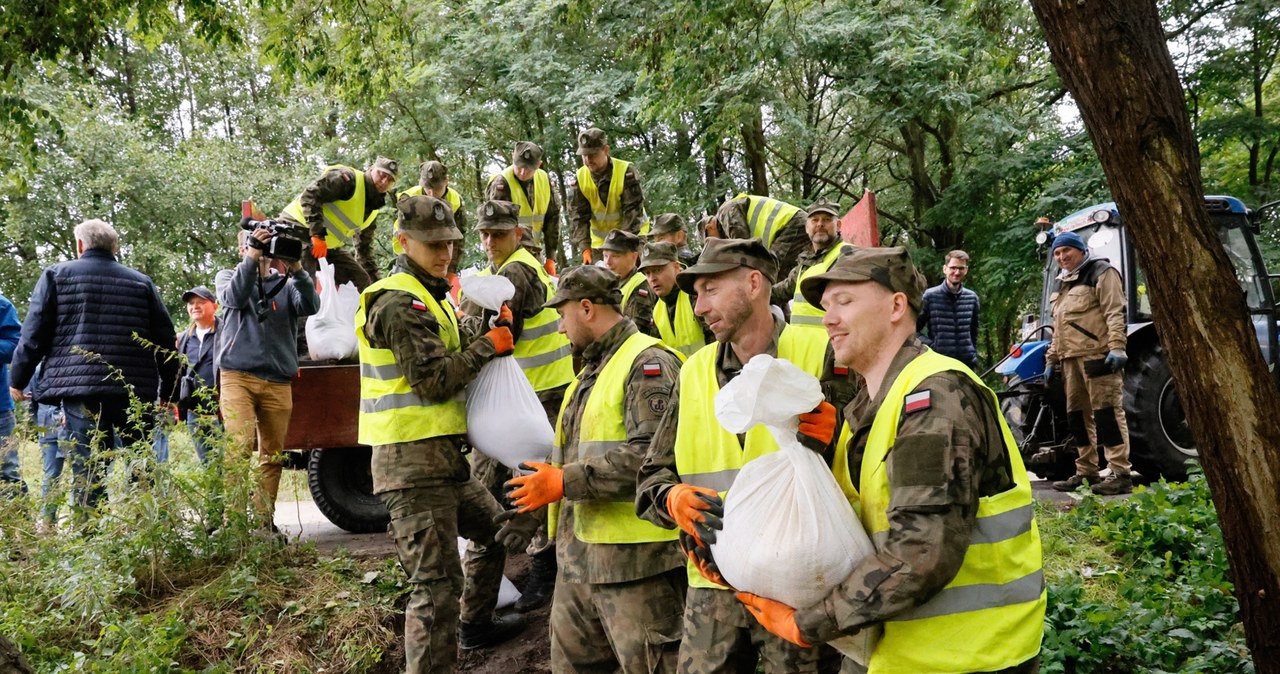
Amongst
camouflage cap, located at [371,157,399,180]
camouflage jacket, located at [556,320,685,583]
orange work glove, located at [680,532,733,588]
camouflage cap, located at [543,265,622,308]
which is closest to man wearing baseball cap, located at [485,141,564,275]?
camouflage cap, located at [371,157,399,180]

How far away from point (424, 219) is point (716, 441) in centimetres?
202

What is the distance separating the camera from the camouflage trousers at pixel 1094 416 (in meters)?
6.69

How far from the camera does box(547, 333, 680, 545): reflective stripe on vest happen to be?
9.98ft

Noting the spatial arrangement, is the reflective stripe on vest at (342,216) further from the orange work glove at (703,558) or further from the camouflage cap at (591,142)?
the orange work glove at (703,558)

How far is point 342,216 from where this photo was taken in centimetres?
656

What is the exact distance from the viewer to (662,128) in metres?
15.4

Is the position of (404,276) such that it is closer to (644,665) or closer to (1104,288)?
(644,665)

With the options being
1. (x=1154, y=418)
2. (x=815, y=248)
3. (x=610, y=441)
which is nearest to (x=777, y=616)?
(x=610, y=441)

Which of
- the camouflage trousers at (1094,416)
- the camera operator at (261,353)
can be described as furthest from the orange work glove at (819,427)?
the camouflage trousers at (1094,416)

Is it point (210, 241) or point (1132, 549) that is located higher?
point (210, 241)

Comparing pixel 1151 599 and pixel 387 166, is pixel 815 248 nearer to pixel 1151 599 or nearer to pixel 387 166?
pixel 1151 599

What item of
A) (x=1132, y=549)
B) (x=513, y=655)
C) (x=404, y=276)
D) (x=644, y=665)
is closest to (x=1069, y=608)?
(x=1132, y=549)

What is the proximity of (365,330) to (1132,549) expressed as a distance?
4307 millimetres

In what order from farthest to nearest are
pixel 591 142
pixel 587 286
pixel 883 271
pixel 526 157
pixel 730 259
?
pixel 526 157, pixel 591 142, pixel 587 286, pixel 730 259, pixel 883 271
